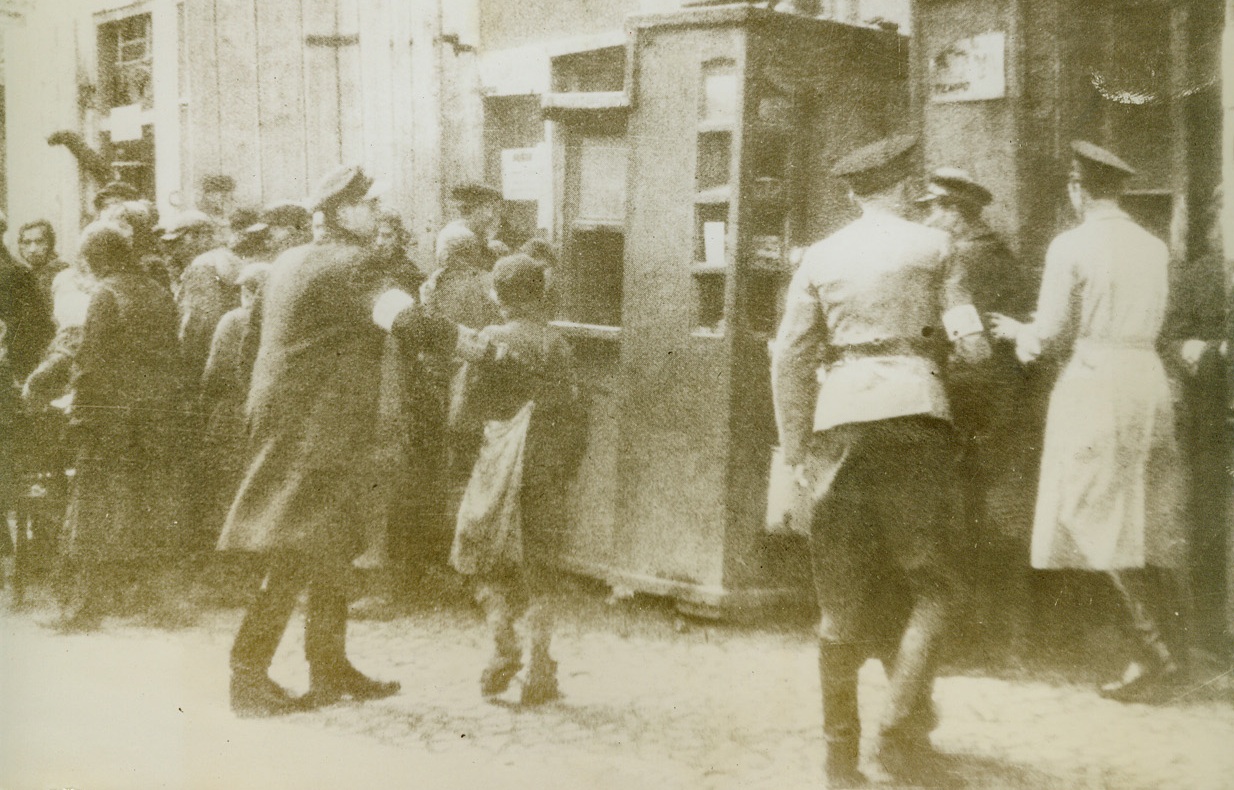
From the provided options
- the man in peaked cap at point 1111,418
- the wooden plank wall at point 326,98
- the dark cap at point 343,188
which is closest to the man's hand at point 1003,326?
the man in peaked cap at point 1111,418

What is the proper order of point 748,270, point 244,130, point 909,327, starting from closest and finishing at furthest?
point 909,327 < point 748,270 < point 244,130

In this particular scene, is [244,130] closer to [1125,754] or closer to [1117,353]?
[1117,353]

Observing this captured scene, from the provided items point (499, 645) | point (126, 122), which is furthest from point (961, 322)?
point (126, 122)

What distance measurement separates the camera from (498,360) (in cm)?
275

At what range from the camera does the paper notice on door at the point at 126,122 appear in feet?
10.4

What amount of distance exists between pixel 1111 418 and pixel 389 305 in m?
1.95

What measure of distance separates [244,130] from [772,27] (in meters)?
1.63

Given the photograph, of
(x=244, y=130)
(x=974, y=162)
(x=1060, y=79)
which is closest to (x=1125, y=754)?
(x=974, y=162)

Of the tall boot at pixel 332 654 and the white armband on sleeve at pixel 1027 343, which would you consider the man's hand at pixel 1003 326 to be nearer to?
the white armband on sleeve at pixel 1027 343

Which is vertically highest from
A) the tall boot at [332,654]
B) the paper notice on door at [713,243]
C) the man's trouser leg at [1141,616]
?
the paper notice on door at [713,243]

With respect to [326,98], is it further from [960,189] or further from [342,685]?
[960,189]

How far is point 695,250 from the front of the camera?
2686mm

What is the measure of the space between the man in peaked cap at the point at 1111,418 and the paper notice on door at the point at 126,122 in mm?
2666

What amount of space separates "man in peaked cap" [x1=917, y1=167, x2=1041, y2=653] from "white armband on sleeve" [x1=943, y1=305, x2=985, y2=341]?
0.03 m
